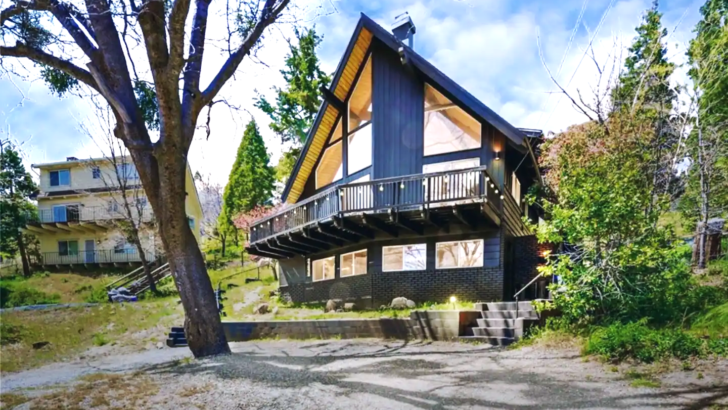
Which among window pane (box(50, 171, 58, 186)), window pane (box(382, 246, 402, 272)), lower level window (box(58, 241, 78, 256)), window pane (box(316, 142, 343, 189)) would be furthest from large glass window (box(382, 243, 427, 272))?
window pane (box(50, 171, 58, 186))

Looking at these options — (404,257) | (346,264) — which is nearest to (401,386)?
(404,257)

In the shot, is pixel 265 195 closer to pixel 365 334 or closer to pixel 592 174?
pixel 365 334

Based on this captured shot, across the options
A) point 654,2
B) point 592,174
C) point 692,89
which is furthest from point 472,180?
point 654,2

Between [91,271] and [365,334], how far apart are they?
64.3 feet

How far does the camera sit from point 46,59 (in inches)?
236

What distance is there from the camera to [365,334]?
9.51 meters

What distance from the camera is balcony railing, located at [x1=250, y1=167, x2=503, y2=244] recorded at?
10.6 metres

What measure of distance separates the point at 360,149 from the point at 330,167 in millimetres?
2643

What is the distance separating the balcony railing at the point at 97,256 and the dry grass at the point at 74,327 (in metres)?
5.85

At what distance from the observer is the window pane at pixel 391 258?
12594 mm

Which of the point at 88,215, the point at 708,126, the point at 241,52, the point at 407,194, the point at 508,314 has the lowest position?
the point at 508,314

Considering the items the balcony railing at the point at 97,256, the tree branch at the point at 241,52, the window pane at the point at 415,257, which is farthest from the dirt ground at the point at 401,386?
the balcony railing at the point at 97,256

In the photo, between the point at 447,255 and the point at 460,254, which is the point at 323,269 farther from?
the point at 460,254

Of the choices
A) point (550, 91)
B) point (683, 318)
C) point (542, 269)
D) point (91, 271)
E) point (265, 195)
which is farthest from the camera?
point (265, 195)
